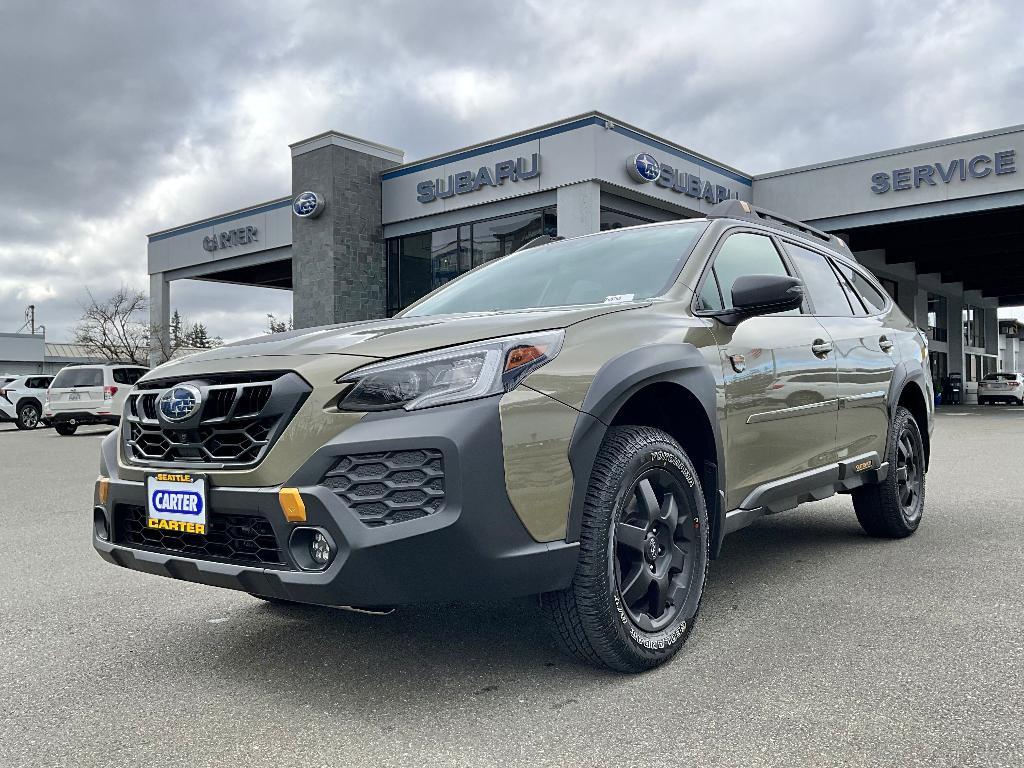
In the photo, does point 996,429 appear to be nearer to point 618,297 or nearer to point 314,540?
point 618,297

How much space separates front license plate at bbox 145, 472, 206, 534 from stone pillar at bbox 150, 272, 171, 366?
111 feet

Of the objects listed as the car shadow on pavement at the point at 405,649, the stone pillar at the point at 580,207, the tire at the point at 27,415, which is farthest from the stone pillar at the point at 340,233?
the car shadow on pavement at the point at 405,649

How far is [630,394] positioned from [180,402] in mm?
1488

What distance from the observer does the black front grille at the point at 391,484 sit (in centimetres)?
253

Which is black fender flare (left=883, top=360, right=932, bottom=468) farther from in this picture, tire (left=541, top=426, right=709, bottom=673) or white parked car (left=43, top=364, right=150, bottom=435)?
white parked car (left=43, top=364, right=150, bottom=435)

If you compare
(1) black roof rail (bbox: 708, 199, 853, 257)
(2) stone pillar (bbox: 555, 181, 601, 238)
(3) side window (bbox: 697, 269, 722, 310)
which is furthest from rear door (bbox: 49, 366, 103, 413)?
(3) side window (bbox: 697, 269, 722, 310)

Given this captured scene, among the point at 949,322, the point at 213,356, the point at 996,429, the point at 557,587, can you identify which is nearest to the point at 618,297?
the point at 557,587

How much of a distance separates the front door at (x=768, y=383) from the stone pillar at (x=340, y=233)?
2190 cm

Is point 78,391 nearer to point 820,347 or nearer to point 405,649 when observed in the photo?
point 405,649

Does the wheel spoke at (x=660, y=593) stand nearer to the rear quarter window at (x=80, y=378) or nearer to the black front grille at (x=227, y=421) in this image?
the black front grille at (x=227, y=421)

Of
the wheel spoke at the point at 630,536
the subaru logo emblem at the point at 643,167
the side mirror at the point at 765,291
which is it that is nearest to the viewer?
the wheel spoke at the point at 630,536

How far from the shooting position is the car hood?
2.74m

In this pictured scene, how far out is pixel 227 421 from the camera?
2.76 m

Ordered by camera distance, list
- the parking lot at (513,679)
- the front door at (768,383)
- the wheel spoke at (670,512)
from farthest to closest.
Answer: the front door at (768,383) < the wheel spoke at (670,512) < the parking lot at (513,679)
